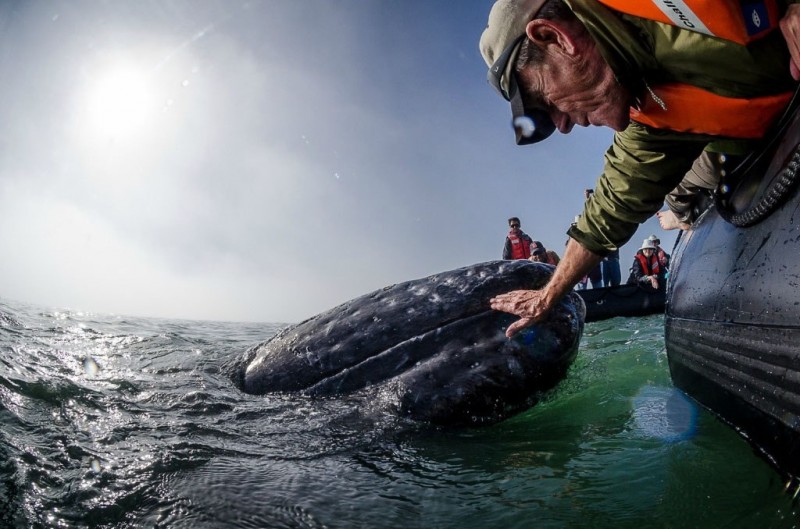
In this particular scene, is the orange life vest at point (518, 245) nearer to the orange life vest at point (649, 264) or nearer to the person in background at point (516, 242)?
the person in background at point (516, 242)

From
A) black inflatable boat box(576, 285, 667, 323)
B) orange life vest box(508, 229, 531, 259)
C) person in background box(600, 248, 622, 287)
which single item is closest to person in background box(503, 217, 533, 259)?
orange life vest box(508, 229, 531, 259)

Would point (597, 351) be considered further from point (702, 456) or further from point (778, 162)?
point (778, 162)

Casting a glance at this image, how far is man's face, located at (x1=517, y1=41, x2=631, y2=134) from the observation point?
2.36m

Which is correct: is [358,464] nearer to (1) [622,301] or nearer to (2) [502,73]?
(2) [502,73]

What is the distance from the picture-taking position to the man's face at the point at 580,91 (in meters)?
2.36

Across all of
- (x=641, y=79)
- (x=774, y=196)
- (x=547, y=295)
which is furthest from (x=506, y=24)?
(x=547, y=295)

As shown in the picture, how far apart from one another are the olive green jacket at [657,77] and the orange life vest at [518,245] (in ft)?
49.4

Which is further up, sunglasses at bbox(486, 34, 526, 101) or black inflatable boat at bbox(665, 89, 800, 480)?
sunglasses at bbox(486, 34, 526, 101)

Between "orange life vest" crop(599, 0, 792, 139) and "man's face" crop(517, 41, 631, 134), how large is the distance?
18 cm

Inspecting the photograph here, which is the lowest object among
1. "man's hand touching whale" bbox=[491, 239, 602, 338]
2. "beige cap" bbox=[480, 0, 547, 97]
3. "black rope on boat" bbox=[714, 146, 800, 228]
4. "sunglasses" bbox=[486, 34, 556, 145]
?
"man's hand touching whale" bbox=[491, 239, 602, 338]

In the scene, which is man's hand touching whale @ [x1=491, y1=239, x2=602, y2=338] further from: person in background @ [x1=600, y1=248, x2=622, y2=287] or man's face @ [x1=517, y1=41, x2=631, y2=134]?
person in background @ [x1=600, y1=248, x2=622, y2=287]

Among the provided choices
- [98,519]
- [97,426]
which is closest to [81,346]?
[97,426]

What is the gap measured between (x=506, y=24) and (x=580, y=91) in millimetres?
515

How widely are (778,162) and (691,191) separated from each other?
1719 mm
